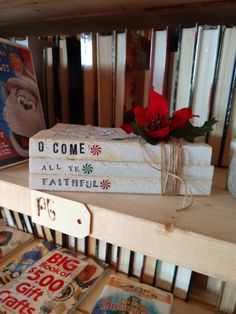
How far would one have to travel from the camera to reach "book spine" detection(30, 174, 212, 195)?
0.34 meters

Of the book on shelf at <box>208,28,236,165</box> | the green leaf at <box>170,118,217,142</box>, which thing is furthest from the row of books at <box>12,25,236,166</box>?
the green leaf at <box>170,118,217,142</box>

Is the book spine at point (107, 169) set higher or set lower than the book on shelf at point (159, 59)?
lower

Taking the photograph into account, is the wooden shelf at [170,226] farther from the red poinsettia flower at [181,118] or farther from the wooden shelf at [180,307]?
the wooden shelf at [180,307]

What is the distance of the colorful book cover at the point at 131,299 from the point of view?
46 centimetres

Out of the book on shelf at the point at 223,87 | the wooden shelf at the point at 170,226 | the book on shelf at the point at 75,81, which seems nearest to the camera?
the wooden shelf at the point at 170,226

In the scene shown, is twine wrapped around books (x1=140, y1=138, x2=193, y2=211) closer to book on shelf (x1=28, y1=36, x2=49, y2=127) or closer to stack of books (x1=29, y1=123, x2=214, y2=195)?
stack of books (x1=29, y1=123, x2=214, y2=195)

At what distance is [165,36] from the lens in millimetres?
444

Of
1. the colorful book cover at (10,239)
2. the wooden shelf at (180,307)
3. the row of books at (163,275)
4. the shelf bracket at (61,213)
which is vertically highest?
the shelf bracket at (61,213)

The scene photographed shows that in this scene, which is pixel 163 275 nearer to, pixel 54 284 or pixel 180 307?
pixel 180 307

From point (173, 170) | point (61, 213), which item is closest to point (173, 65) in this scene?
point (173, 170)

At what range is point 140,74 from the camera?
0.52m

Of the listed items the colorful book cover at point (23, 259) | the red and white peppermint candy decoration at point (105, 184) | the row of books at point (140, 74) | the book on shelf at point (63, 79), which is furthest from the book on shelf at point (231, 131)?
the colorful book cover at point (23, 259)

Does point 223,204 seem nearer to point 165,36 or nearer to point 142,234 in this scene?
point 142,234

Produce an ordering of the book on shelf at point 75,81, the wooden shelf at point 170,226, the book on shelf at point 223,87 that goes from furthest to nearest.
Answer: the book on shelf at point 75,81 → the book on shelf at point 223,87 → the wooden shelf at point 170,226
